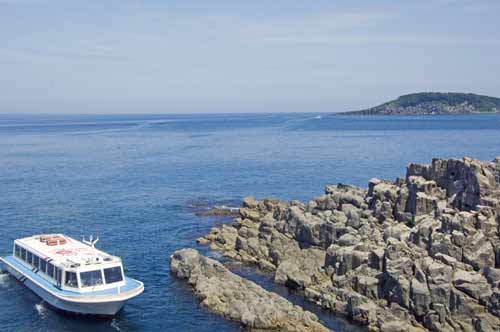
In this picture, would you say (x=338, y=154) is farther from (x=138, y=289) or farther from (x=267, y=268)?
(x=138, y=289)

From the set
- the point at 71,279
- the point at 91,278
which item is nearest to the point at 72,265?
the point at 71,279

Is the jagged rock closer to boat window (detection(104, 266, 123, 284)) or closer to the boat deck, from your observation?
the boat deck

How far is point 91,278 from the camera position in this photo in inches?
2083

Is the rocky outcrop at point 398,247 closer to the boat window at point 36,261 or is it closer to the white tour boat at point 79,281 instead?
the white tour boat at point 79,281

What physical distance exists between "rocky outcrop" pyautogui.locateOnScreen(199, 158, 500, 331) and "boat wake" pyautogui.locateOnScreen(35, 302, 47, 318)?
23.0 meters

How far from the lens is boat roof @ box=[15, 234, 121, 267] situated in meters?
54.3

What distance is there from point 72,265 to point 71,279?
1316 millimetres

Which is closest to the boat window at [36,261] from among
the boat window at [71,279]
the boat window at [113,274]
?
the boat window at [71,279]

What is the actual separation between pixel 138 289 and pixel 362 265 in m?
20.9

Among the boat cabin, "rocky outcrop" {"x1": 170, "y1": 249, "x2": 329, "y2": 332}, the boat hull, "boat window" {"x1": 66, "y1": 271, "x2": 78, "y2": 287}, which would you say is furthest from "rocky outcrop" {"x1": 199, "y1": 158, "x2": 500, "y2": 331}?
"boat window" {"x1": 66, "y1": 271, "x2": 78, "y2": 287}

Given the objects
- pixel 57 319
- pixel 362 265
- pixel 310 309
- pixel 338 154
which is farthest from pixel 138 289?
pixel 338 154

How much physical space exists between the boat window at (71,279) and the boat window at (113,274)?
264 cm

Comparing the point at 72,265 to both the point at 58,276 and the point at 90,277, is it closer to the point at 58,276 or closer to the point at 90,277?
the point at 58,276

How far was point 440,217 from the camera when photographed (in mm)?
62062
